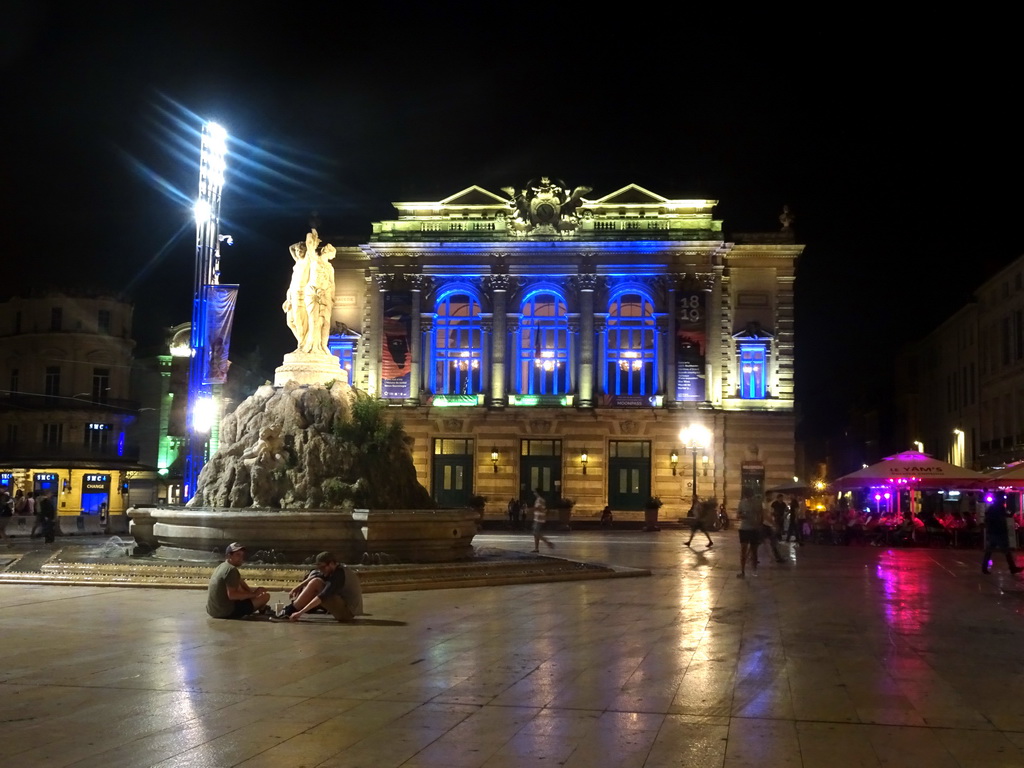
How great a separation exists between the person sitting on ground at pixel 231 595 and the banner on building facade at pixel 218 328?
14.4 metres

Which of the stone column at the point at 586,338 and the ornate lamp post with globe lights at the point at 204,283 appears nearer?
the ornate lamp post with globe lights at the point at 204,283

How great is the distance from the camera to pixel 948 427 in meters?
60.9

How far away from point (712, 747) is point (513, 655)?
12.7 feet

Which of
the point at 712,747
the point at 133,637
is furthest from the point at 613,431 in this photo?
the point at 712,747

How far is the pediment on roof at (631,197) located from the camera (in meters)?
51.5

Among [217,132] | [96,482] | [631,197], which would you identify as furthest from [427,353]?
[217,132]

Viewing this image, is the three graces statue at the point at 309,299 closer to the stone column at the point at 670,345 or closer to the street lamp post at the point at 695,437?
the street lamp post at the point at 695,437

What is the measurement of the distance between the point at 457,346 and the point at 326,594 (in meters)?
40.2

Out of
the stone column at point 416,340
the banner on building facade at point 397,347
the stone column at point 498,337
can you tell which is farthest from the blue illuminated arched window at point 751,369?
the banner on building facade at point 397,347

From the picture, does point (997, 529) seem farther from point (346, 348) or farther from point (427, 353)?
point (346, 348)

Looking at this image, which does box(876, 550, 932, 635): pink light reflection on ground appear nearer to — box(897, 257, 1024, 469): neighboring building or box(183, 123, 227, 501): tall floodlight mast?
box(183, 123, 227, 501): tall floodlight mast

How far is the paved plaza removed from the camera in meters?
6.66

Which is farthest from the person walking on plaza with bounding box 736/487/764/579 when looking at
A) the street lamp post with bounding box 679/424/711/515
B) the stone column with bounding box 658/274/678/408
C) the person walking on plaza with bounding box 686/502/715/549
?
the stone column with bounding box 658/274/678/408

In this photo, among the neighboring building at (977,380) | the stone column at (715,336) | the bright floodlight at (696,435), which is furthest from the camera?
the stone column at (715,336)
